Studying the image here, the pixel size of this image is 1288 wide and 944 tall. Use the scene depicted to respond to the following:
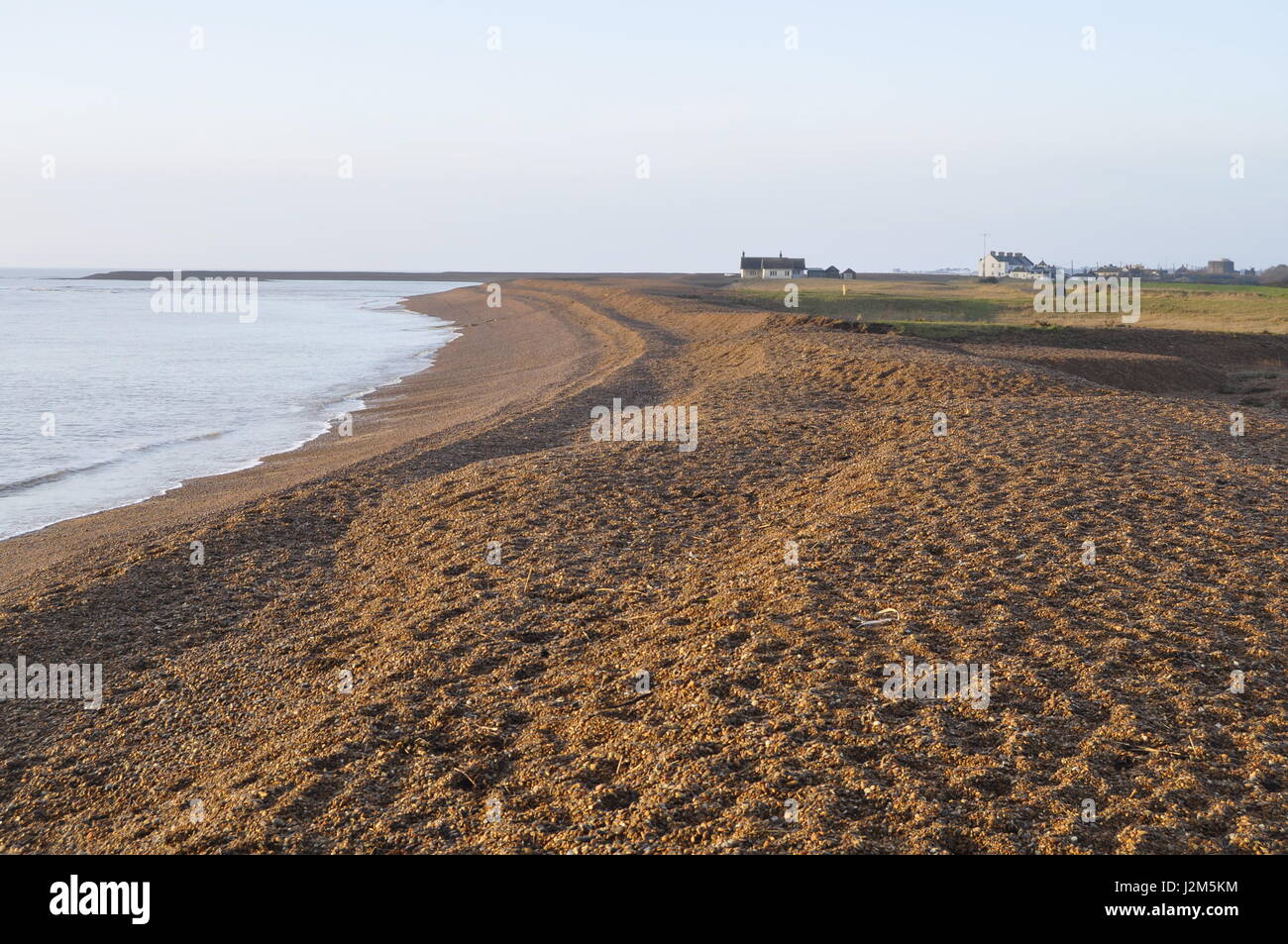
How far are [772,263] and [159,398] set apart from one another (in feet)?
381

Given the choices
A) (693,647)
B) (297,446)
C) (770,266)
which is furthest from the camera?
(770,266)

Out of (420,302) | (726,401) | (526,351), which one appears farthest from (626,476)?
(420,302)

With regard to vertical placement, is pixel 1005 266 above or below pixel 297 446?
above

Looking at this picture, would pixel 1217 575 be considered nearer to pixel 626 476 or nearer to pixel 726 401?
pixel 626 476

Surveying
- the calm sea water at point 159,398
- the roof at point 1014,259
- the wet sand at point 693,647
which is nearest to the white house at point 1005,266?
the roof at point 1014,259

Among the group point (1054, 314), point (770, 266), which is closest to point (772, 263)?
point (770, 266)

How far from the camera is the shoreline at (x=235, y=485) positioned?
39.9 ft

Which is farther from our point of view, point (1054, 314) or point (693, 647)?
point (1054, 314)

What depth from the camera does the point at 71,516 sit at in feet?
48.2

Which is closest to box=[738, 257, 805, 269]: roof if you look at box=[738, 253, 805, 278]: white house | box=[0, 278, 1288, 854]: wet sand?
box=[738, 253, 805, 278]: white house

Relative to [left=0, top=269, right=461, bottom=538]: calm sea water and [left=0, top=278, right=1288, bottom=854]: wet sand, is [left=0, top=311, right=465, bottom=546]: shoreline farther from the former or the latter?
[left=0, top=278, right=1288, bottom=854]: wet sand

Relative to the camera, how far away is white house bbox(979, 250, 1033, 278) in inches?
5021

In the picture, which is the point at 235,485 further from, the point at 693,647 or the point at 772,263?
the point at 772,263

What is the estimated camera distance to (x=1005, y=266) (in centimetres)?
13775
